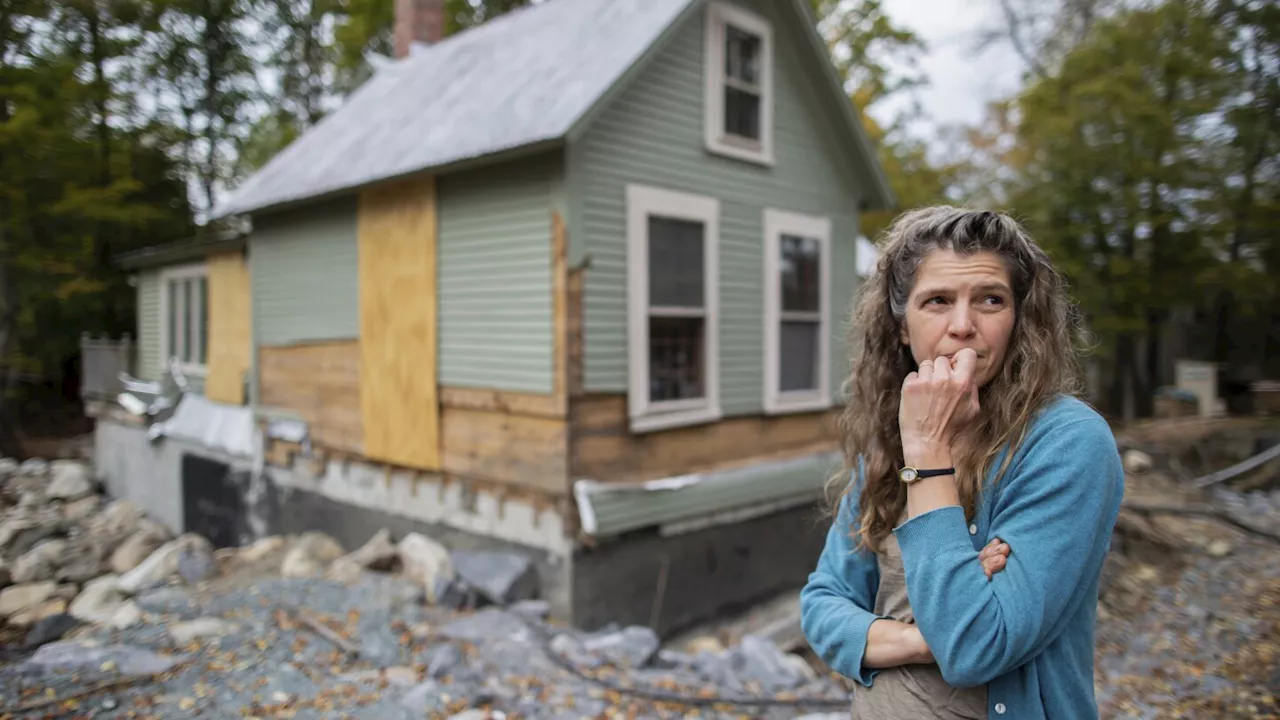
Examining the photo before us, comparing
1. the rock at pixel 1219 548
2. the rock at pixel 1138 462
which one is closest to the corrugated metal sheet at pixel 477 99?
the rock at pixel 1219 548

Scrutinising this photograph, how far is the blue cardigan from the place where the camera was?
1381 millimetres

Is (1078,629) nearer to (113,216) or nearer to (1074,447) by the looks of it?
(1074,447)

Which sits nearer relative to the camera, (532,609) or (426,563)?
(532,609)

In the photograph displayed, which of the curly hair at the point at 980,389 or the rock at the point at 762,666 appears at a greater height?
the curly hair at the point at 980,389

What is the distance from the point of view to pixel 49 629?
3.75 metres

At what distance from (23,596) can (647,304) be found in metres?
4.63

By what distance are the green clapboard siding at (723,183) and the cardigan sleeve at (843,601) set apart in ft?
10.9

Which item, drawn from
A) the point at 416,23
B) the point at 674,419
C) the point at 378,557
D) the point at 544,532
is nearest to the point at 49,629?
the point at 378,557

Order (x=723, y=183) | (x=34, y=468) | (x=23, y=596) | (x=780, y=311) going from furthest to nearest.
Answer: (x=780, y=311) < (x=723, y=183) < (x=34, y=468) < (x=23, y=596)

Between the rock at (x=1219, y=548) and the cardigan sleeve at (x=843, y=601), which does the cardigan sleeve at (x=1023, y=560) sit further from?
the rock at (x=1219, y=548)

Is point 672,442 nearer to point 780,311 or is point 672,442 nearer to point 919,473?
point 780,311

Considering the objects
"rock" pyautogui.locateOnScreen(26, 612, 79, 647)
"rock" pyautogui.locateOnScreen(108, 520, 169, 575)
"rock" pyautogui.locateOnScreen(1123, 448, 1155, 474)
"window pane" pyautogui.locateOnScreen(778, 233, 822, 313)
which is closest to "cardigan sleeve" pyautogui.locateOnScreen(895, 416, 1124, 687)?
"rock" pyautogui.locateOnScreen(26, 612, 79, 647)

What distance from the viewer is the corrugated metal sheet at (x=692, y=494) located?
6.13 metres

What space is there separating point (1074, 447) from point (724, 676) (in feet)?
14.1
